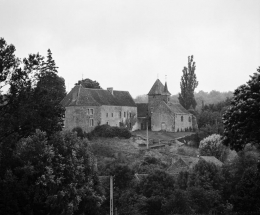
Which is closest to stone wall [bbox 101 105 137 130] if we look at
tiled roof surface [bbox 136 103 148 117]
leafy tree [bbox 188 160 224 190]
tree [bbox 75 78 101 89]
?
tiled roof surface [bbox 136 103 148 117]

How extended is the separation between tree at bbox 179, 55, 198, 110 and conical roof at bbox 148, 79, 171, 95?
8415mm

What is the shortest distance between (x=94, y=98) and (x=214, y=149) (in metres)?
17.5

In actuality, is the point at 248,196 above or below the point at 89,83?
below

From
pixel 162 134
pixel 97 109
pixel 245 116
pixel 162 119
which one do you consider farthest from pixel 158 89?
pixel 245 116

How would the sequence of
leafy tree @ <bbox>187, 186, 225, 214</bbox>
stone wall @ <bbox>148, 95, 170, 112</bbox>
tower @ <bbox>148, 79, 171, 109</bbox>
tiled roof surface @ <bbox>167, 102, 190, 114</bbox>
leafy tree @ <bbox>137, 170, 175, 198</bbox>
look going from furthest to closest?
1. tower @ <bbox>148, 79, 171, 109</bbox>
2. stone wall @ <bbox>148, 95, 170, 112</bbox>
3. tiled roof surface @ <bbox>167, 102, 190, 114</bbox>
4. leafy tree @ <bbox>137, 170, 175, 198</bbox>
5. leafy tree @ <bbox>187, 186, 225, 214</bbox>

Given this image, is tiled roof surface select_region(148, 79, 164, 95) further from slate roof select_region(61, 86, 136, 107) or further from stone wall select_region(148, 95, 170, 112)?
slate roof select_region(61, 86, 136, 107)

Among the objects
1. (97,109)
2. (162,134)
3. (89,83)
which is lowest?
(162,134)

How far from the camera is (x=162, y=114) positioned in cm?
7681

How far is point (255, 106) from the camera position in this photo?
2512cm

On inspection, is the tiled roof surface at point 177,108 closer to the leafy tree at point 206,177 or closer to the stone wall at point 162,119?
the stone wall at point 162,119

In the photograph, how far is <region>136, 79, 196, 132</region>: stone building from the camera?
76562 millimetres

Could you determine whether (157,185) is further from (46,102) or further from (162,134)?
(162,134)

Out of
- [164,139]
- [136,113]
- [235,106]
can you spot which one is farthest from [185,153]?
[235,106]

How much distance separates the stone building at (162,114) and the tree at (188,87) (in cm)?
634
